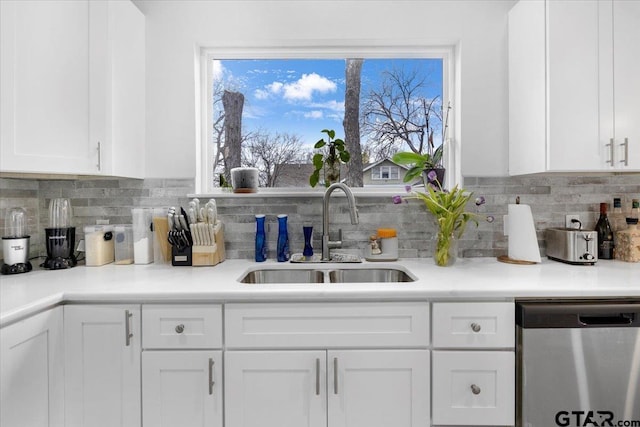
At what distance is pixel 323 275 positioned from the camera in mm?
1988

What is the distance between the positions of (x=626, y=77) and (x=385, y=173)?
124 cm

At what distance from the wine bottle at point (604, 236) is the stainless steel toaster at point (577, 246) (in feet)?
0.84

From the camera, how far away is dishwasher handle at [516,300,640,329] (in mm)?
1457

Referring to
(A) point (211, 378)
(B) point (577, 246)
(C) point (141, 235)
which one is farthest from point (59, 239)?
(B) point (577, 246)

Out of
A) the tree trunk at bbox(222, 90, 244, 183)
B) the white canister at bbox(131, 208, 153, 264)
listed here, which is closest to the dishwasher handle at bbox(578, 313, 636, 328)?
the tree trunk at bbox(222, 90, 244, 183)

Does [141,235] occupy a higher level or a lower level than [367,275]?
higher

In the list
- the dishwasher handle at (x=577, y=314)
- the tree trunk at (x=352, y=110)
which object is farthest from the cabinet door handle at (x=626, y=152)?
the tree trunk at (x=352, y=110)

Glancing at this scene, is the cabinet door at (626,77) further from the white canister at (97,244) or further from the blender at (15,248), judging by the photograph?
the blender at (15,248)

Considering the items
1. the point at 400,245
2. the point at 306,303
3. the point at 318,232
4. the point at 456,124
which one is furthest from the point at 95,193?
the point at 456,124

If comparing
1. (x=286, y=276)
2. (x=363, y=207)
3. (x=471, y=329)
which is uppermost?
(x=363, y=207)

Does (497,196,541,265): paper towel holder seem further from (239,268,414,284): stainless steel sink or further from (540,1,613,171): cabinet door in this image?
(239,268,414,284): stainless steel sink

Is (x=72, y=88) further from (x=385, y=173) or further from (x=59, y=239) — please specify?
(x=385, y=173)

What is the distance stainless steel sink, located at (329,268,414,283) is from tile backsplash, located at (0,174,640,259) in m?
0.20

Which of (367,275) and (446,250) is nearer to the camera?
(446,250)
